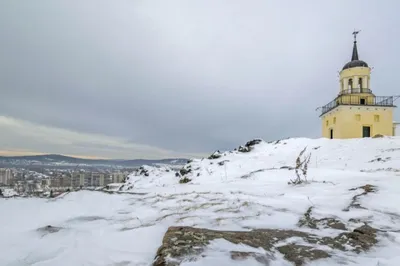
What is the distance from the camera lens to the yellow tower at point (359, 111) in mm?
24562

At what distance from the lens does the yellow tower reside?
24.6m

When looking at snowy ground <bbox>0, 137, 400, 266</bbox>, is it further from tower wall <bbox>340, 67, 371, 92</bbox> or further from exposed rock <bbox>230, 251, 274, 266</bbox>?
tower wall <bbox>340, 67, 371, 92</bbox>

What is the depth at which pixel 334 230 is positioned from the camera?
2396 millimetres

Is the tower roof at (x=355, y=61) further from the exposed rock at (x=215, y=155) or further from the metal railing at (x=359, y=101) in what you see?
the exposed rock at (x=215, y=155)

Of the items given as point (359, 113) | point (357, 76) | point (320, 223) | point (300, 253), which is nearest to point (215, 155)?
point (320, 223)

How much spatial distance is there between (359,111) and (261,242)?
89.7ft

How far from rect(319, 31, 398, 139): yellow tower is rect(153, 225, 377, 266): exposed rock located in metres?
25.3

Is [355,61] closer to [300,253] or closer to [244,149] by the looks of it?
[244,149]

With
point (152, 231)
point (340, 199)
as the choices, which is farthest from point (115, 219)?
point (340, 199)

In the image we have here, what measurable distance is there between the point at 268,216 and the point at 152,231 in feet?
4.22

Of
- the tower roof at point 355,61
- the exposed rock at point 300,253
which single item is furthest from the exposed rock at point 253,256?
the tower roof at point 355,61

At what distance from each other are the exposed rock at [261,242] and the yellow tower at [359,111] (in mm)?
25271

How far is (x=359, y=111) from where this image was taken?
2480 cm

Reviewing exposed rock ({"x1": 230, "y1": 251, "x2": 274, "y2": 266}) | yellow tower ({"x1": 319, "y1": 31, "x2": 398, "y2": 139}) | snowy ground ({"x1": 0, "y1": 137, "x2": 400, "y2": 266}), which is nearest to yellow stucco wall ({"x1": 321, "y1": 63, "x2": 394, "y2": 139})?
yellow tower ({"x1": 319, "y1": 31, "x2": 398, "y2": 139})
